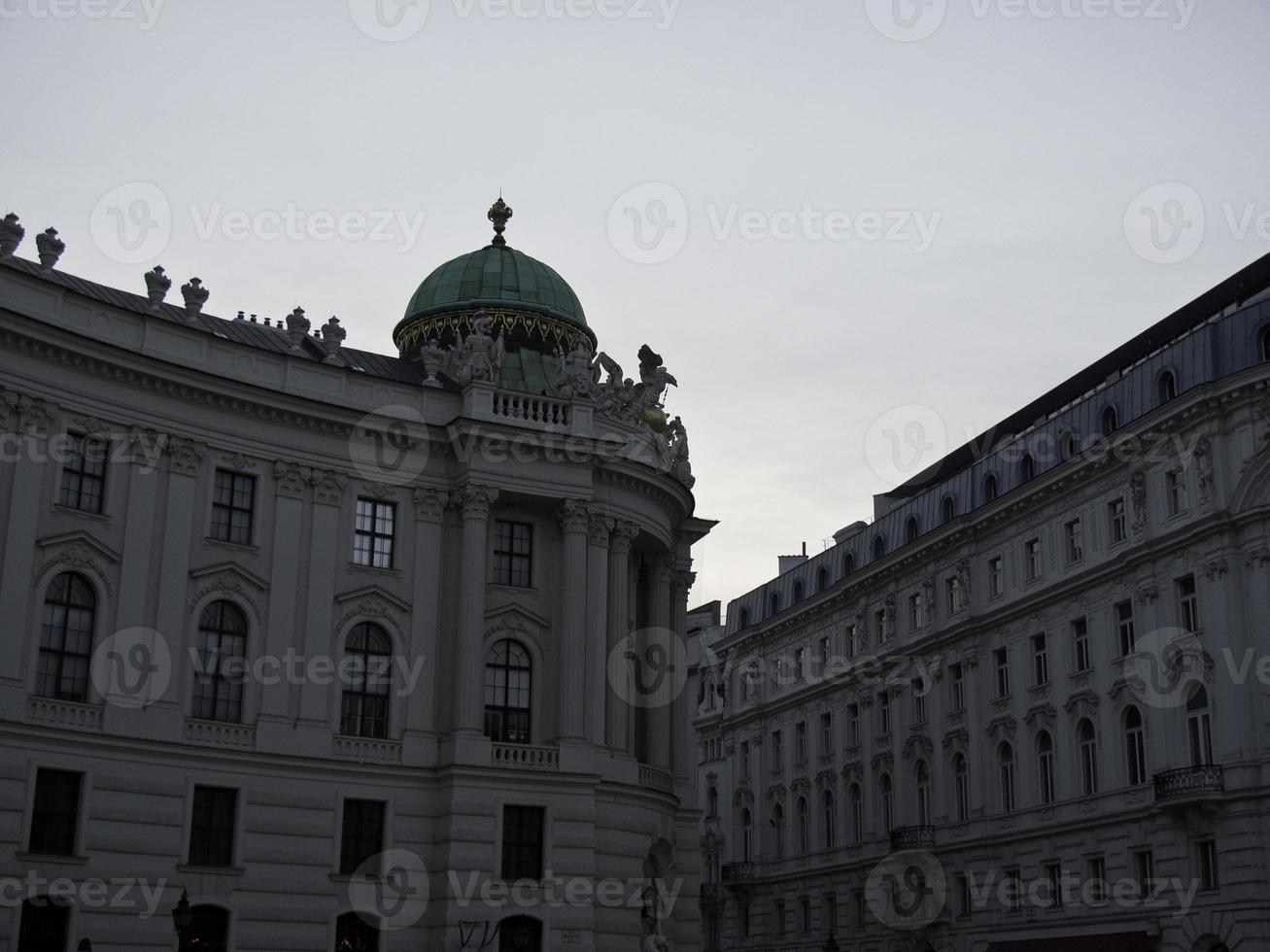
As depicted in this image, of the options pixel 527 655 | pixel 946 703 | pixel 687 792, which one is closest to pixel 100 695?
pixel 527 655

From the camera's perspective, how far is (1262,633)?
4819 cm

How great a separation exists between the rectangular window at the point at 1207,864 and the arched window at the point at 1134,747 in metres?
3.58

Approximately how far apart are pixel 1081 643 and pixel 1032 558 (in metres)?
4.76

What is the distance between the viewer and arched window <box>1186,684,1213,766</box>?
163 ft

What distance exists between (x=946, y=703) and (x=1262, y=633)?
18847 millimetres

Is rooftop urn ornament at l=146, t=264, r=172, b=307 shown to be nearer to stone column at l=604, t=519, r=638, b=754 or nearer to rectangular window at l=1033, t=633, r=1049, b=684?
stone column at l=604, t=519, r=638, b=754

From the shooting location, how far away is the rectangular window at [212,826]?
40.0 meters

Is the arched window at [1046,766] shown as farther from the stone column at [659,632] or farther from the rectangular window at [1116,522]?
the stone column at [659,632]

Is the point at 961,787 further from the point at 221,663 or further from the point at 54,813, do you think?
the point at 54,813

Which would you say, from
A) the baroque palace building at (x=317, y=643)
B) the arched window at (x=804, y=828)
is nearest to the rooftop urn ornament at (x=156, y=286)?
the baroque palace building at (x=317, y=643)

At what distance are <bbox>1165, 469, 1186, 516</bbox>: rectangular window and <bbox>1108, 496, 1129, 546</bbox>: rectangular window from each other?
258 centimetres

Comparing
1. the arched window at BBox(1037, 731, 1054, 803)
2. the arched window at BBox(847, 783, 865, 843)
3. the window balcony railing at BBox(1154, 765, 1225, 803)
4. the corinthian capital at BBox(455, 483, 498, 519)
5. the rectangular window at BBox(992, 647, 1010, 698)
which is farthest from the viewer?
the arched window at BBox(847, 783, 865, 843)

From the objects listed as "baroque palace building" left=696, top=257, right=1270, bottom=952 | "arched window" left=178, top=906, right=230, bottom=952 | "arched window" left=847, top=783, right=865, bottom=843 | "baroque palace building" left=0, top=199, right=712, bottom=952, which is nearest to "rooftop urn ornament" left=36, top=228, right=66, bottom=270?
"baroque palace building" left=0, top=199, right=712, bottom=952

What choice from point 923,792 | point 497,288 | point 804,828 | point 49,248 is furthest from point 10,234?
point 804,828
